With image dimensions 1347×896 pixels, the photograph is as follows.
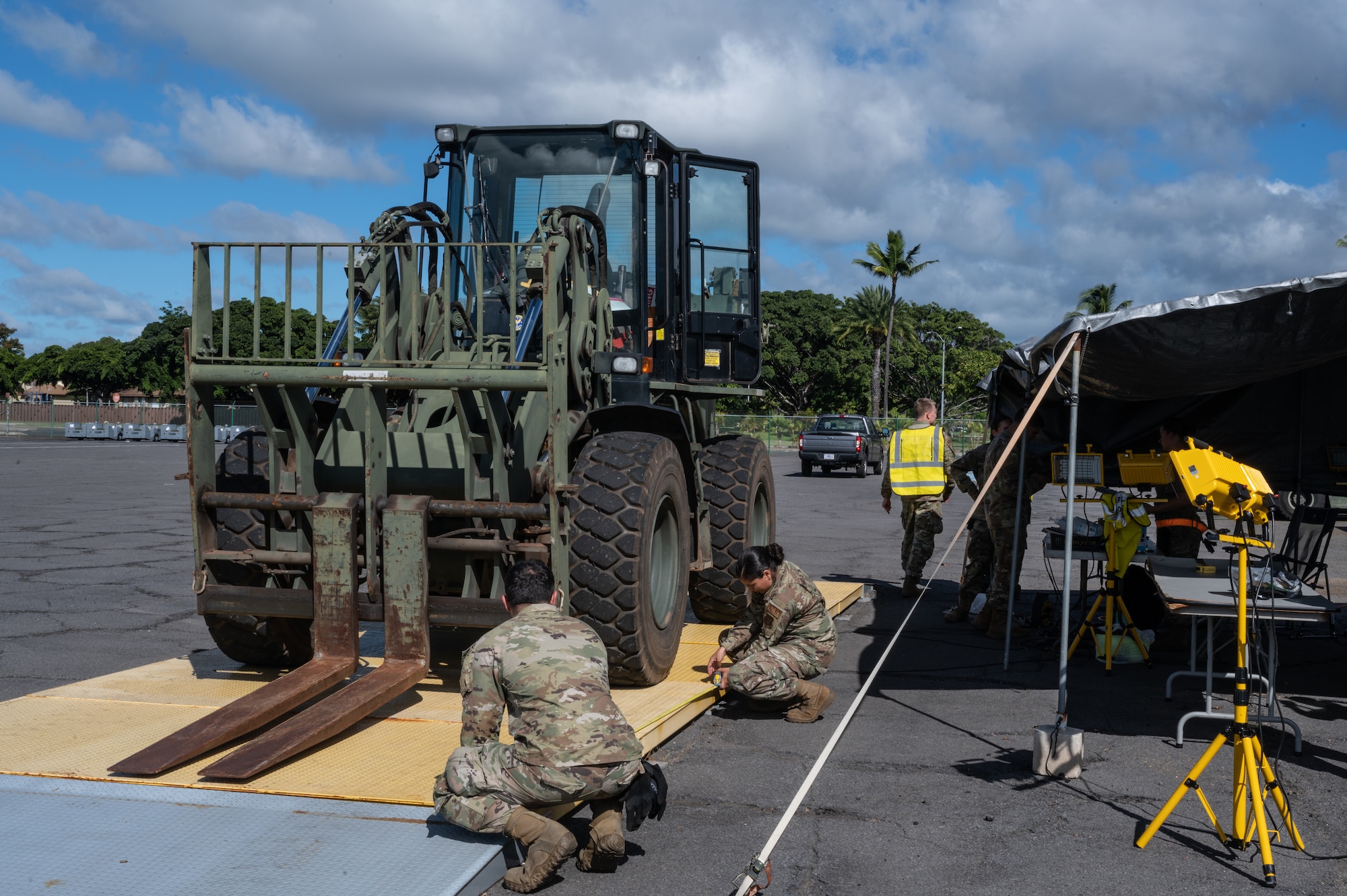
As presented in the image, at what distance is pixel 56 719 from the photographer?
565cm

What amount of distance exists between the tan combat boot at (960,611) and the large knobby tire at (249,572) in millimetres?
5547

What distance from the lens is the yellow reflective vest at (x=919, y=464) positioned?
10898mm

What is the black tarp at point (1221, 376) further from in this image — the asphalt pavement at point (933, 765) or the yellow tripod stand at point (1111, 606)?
the asphalt pavement at point (933, 765)

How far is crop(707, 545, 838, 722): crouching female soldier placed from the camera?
255 inches

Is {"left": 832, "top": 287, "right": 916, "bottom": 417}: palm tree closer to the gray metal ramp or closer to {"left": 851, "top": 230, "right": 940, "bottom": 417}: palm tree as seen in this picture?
{"left": 851, "top": 230, "right": 940, "bottom": 417}: palm tree

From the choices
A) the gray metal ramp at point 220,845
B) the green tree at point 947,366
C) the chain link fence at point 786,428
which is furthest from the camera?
the green tree at point 947,366

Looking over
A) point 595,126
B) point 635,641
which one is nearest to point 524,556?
point 635,641

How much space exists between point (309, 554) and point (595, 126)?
3.45 meters

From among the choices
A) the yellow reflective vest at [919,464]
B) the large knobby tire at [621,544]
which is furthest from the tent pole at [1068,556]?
the yellow reflective vest at [919,464]

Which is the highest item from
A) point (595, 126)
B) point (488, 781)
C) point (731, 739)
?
point (595, 126)

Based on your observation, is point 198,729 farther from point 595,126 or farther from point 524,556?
point 595,126

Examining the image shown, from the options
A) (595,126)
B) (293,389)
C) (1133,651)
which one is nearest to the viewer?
(293,389)

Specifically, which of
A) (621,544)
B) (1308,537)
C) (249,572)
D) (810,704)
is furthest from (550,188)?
(1308,537)

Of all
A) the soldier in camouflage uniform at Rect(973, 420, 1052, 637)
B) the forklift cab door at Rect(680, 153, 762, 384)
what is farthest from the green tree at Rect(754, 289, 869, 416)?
the forklift cab door at Rect(680, 153, 762, 384)
